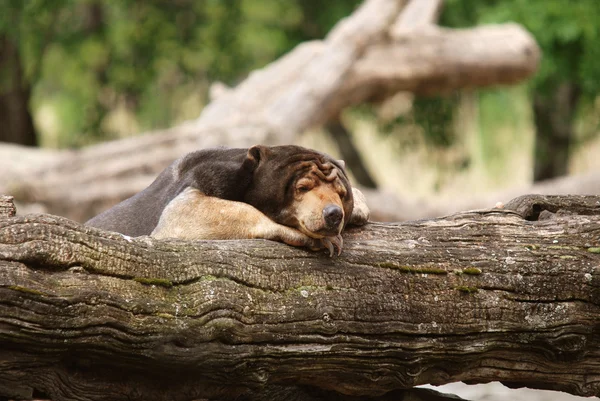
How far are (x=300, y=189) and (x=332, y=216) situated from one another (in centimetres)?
35

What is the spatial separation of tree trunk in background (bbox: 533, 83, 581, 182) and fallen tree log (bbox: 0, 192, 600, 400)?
1175 cm

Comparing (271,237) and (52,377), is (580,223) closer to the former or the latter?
(271,237)

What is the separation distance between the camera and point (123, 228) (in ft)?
17.6

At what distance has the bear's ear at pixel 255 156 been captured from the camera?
192 inches

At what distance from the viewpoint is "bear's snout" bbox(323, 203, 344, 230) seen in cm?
435

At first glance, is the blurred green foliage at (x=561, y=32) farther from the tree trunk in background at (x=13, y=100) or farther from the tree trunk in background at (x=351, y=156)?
the tree trunk in background at (x=13, y=100)

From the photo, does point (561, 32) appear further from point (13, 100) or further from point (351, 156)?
point (13, 100)

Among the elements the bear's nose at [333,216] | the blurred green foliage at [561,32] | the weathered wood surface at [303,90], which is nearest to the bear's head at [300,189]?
the bear's nose at [333,216]

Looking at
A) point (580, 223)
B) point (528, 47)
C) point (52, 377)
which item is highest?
point (528, 47)

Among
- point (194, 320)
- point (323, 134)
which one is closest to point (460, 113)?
point (323, 134)

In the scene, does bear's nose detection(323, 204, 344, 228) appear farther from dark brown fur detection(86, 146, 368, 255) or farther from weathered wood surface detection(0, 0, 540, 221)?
weathered wood surface detection(0, 0, 540, 221)

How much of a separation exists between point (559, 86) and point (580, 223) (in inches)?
464

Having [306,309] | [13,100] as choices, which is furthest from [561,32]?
[306,309]

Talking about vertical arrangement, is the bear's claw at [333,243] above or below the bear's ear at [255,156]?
below
